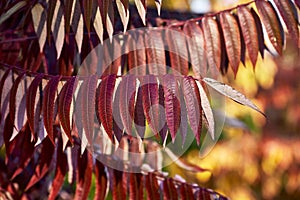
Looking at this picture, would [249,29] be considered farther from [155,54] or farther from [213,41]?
[155,54]

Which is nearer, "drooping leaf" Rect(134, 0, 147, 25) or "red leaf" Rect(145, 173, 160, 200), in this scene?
"drooping leaf" Rect(134, 0, 147, 25)

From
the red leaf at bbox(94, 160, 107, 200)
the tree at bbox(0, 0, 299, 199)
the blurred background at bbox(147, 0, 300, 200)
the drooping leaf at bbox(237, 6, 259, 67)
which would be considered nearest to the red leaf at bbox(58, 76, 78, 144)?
the tree at bbox(0, 0, 299, 199)

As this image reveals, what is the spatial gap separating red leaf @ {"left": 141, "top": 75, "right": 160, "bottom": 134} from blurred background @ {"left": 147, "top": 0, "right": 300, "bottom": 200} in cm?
381

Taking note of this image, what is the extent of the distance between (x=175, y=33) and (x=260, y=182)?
4.94m

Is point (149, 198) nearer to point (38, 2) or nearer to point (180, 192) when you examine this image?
point (180, 192)

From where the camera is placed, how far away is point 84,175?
4.81 ft

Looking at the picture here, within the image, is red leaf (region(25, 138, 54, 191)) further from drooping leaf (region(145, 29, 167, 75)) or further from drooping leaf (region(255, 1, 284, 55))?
drooping leaf (region(255, 1, 284, 55))

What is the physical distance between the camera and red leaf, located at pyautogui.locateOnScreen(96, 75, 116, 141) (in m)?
1.10

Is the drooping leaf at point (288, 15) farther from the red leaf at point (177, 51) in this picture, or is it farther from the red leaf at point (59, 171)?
the red leaf at point (59, 171)

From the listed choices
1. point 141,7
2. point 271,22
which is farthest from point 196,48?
point 141,7

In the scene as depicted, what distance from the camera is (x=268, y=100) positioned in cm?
620

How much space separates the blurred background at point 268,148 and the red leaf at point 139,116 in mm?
3784

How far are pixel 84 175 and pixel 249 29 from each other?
0.53 meters

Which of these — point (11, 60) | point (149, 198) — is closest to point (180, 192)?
point (149, 198)
